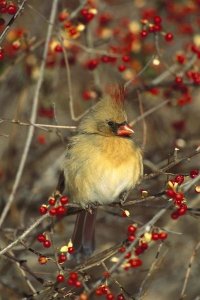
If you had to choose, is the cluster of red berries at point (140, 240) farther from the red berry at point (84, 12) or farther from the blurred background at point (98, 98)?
the red berry at point (84, 12)

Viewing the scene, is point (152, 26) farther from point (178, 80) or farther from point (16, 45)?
point (16, 45)

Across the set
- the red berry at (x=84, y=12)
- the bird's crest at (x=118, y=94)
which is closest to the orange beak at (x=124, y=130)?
the bird's crest at (x=118, y=94)

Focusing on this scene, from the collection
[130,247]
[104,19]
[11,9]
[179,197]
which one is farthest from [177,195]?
[104,19]

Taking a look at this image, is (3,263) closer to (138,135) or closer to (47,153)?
(47,153)

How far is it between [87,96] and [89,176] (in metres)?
0.99

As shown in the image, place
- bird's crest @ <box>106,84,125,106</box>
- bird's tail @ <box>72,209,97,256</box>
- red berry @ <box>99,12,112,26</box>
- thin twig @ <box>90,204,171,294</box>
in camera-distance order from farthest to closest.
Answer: red berry @ <box>99,12,112,26</box> < bird's tail @ <box>72,209,97,256</box> < bird's crest @ <box>106,84,125,106</box> < thin twig @ <box>90,204,171,294</box>

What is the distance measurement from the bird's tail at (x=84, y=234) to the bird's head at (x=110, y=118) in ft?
1.93

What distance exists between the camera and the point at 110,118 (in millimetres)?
4277

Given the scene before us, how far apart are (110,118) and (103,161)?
315 millimetres

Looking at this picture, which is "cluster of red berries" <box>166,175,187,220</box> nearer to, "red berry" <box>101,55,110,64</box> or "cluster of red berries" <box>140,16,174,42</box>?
"cluster of red berries" <box>140,16,174,42</box>

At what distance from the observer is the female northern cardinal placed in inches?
165

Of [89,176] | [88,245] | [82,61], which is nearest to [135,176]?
[89,176]

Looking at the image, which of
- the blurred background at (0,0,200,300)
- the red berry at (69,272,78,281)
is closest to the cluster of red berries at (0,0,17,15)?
the blurred background at (0,0,200,300)

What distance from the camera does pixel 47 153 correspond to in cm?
517
